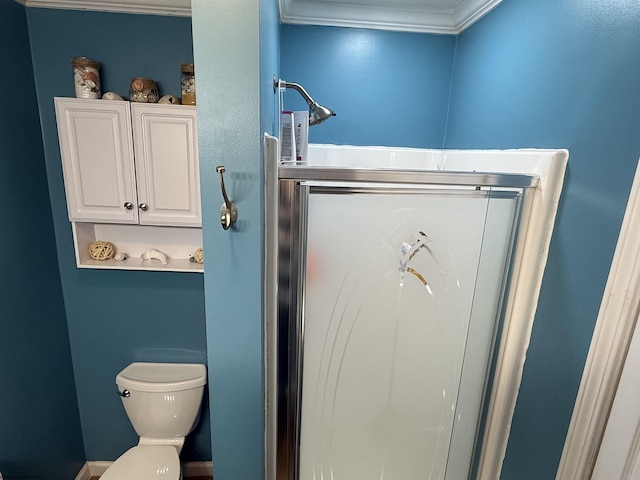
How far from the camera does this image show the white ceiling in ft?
4.45

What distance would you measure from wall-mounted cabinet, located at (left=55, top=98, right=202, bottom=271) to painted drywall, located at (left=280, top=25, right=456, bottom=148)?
62 centimetres

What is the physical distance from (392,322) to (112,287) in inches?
55.2

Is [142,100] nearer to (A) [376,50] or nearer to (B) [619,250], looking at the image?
(A) [376,50]

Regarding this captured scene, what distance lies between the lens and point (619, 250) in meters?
0.70

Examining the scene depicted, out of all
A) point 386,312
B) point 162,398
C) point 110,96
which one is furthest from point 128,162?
point 386,312

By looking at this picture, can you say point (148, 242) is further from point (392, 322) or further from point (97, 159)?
point (392, 322)

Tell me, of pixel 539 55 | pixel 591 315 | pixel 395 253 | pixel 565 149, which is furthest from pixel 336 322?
pixel 539 55

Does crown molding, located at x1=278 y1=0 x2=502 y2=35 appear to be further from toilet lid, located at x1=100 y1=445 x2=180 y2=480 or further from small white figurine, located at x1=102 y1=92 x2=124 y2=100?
toilet lid, located at x1=100 y1=445 x2=180 y2=480

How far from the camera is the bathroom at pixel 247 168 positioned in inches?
29.5

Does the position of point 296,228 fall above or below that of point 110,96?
below

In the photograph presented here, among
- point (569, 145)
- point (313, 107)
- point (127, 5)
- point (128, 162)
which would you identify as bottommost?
point (128, 162)

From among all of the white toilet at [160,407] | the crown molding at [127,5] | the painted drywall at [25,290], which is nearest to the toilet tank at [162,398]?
the white toilet at [160,407]

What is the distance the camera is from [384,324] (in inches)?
39.4

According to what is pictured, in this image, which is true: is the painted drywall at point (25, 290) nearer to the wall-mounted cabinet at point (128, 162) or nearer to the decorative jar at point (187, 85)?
the wall-mounted cabinet at point (128, 162)
